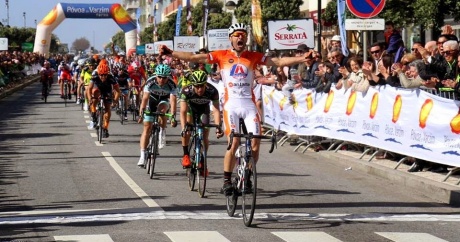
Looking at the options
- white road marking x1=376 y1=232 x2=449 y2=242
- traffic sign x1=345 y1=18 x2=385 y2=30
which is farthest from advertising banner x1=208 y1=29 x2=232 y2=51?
white road marking x1=376 y1=232 x2=449 y2=242

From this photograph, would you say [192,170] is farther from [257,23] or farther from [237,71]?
[257,23]

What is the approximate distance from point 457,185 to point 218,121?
10.5 ft

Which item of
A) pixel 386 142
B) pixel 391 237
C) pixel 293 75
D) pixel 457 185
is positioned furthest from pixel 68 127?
pixel 391 237

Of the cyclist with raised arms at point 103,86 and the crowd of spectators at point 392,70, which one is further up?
the crowd of spectators at point 392,70

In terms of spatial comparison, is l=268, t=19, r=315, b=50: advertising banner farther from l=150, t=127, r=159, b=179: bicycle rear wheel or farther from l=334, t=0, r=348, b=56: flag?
l=150, t=127, r=159, b=179: bicycle rear wheel

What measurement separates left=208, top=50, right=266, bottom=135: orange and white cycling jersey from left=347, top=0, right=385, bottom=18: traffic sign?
5816 millimetres

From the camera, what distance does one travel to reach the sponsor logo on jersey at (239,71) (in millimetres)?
12680

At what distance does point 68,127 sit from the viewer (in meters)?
29.4

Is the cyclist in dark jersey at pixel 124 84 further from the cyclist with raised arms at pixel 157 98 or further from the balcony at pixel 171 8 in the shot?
the balcony at pixel 171 8

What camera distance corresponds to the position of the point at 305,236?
35.1 feet

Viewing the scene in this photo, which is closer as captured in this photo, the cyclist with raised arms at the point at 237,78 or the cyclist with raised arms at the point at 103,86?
the cyclist with raised arms at the point at 237,78

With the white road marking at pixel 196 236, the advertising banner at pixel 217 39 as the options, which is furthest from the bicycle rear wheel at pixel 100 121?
the advertising banner at pixel 217 39

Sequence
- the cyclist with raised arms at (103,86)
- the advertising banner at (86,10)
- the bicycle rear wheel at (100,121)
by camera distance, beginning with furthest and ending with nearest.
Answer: the advertising banner at (86,10)
the cyclist with raised arms at (103,86)
the bicycle rear wheel at (100,121)

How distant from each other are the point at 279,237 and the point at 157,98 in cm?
736
